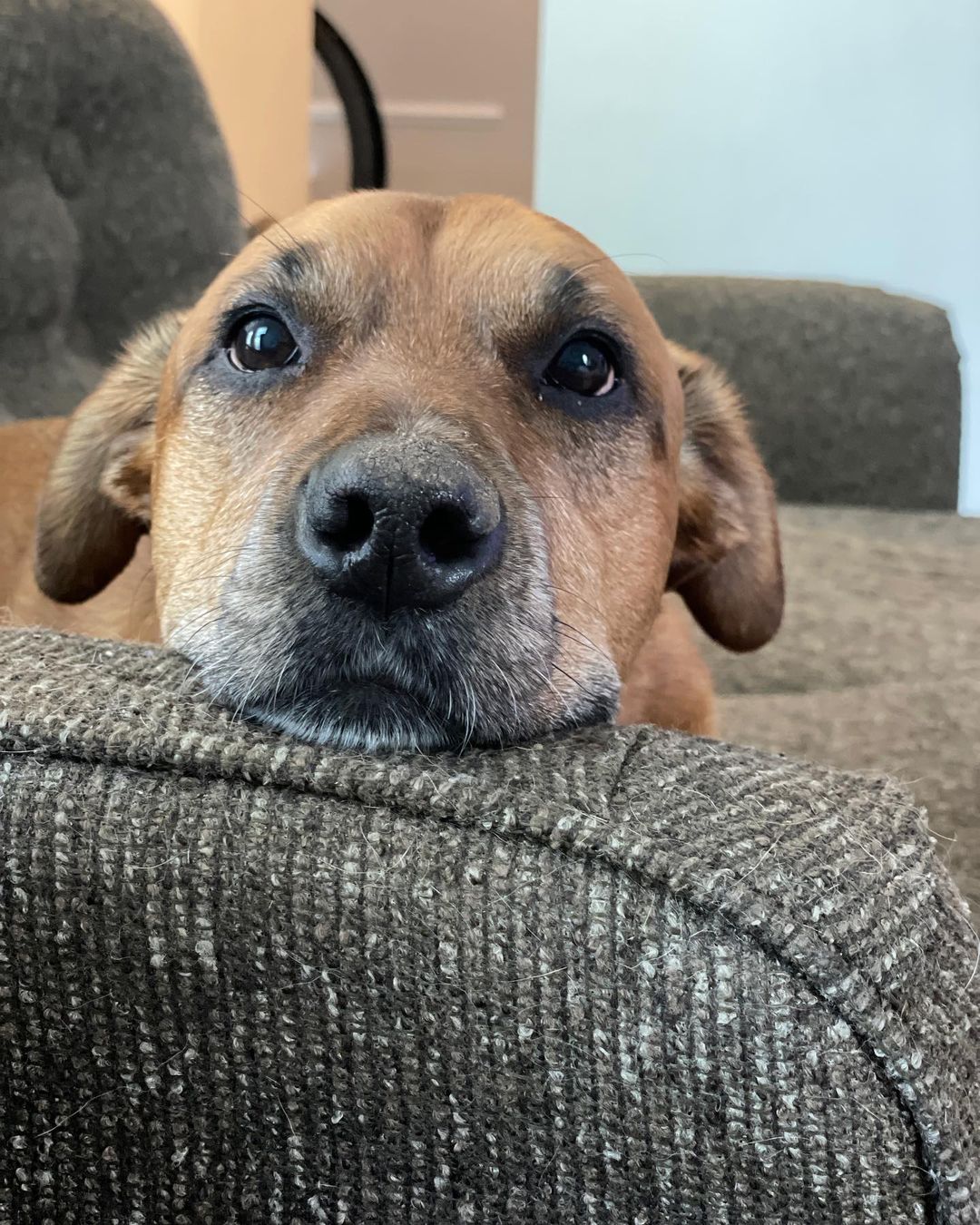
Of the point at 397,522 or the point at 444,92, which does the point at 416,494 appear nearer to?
the point at 397,522

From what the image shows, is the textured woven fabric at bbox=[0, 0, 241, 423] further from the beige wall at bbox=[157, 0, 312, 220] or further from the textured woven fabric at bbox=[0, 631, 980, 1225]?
the textured woven fabric at bbox=[0, 631, 980, 1225]

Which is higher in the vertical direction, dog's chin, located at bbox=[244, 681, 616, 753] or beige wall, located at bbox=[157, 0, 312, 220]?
beige wall, located at bbox=[157, 0, 312, 220]

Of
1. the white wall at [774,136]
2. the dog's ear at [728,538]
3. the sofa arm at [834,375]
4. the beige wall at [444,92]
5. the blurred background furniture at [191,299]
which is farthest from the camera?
the beige wall at [444,92]

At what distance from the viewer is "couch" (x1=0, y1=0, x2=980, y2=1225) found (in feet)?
1.80

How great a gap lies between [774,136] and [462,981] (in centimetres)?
395

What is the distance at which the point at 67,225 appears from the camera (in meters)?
2.16

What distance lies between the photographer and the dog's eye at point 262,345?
47.2 inches

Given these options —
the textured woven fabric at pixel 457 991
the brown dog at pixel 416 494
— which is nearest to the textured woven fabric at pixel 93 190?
the brown dog at pixel 416 494

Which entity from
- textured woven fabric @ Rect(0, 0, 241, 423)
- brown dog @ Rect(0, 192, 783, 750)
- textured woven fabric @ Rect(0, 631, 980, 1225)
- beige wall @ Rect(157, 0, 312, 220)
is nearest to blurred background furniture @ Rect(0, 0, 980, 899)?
textured woven fabric @ Rect(0, 0, 241, 423)

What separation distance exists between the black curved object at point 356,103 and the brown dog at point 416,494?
3904 millimetres

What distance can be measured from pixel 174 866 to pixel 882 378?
9.16ft

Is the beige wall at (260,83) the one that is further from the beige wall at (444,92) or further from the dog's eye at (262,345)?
the beige wall at (444,92)

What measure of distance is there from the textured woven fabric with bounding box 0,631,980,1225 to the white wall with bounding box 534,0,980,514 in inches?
140

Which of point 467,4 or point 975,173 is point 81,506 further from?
point 467,4
